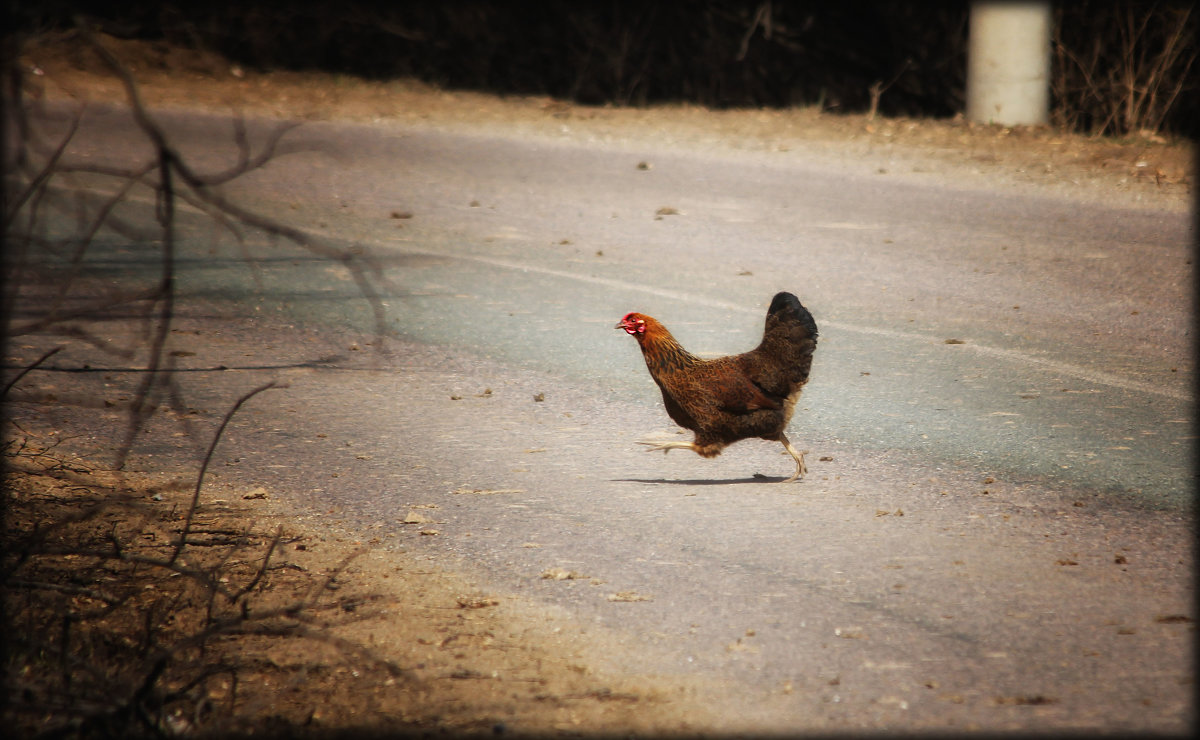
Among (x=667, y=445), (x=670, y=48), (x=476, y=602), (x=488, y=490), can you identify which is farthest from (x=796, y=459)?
(x=670, y=48)

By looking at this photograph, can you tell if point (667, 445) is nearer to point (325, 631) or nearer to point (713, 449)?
point (713, 449)

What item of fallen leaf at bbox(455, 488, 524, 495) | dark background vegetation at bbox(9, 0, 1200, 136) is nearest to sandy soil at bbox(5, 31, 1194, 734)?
fallen leaf at bbox(455, 488, 524, 495)

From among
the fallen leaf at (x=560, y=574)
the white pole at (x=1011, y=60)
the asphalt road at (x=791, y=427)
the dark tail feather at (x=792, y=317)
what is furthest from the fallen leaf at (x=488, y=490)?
the white pole at (x=1011, y=60)

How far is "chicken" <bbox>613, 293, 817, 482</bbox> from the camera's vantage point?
5.11 meters

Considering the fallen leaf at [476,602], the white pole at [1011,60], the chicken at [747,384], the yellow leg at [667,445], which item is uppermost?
the white pole at [1011,60]

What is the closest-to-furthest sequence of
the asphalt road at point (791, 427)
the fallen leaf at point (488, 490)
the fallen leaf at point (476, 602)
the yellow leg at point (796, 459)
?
the asphalt road at point (791, 427) < the fallen leaf at point (476, 602) < the fallen leaf at point (488, 490) < the yellow leg at point (796, 459)

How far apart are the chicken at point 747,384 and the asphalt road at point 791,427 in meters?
0.24

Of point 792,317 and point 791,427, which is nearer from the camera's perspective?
point 792,317

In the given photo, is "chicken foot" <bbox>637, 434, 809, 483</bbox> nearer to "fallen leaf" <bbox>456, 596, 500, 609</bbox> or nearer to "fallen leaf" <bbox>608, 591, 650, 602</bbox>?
"fallen leaf" <bbox>608, 591, 650, 602</bbox>

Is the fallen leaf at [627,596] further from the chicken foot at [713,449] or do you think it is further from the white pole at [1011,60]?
the white pole at [1011,60]

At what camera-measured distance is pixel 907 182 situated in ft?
37.6

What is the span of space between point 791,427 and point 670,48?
1254cm

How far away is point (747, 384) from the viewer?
514 cm

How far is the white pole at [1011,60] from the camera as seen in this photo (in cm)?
1328
